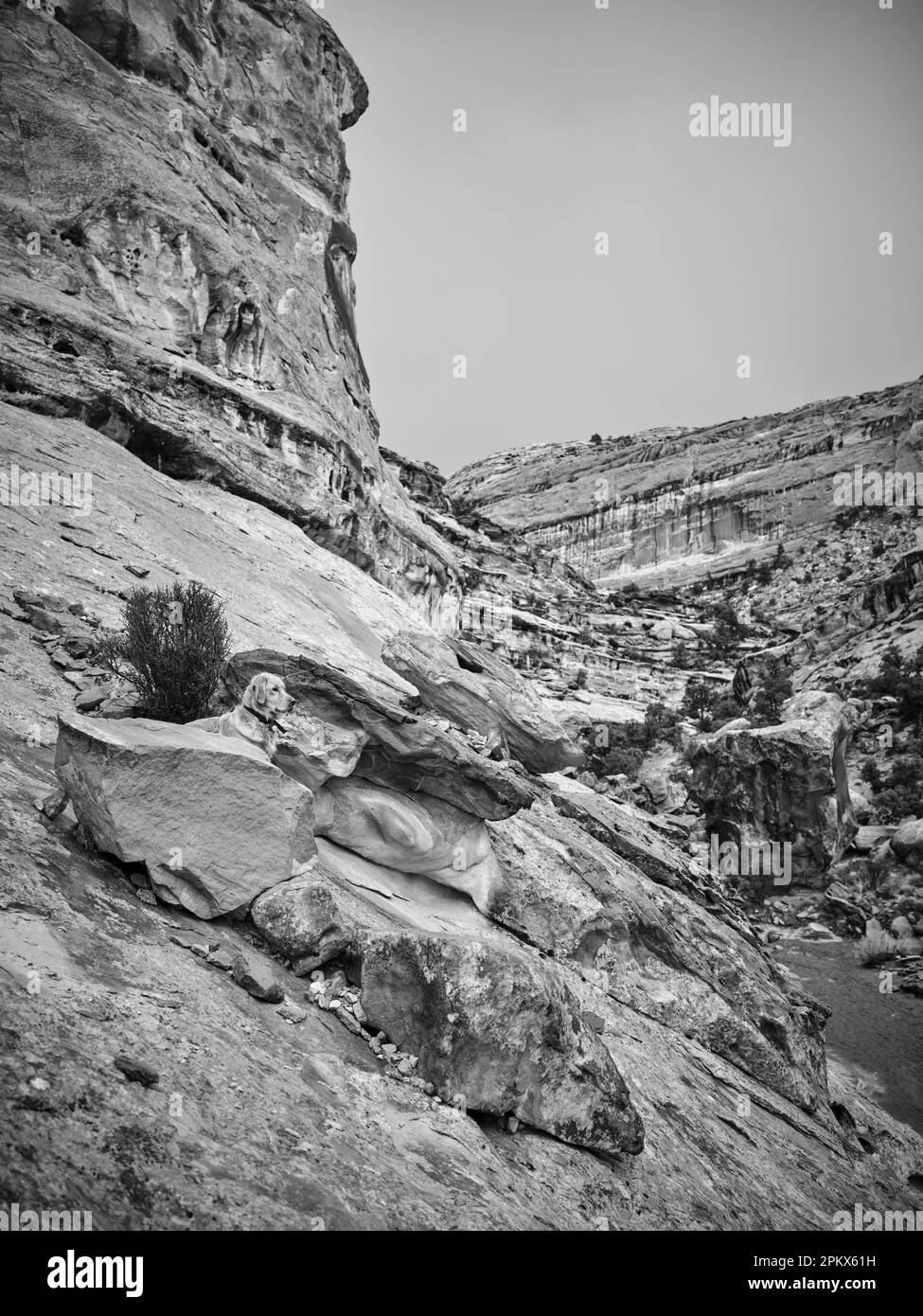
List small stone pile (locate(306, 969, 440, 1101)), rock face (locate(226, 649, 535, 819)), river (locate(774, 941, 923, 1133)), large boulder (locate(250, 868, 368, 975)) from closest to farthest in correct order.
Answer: small stone pile (locate(306, 969, 440, 1101))
large boulder (locate(250, 868, 368, 975))
rock face (locate(226, 649, 535, 819))
river (locate(774, 941, 923, 1133))

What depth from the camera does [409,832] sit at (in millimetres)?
9062

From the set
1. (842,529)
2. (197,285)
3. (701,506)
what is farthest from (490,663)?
(701,506)

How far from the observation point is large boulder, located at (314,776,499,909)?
8.81 meters

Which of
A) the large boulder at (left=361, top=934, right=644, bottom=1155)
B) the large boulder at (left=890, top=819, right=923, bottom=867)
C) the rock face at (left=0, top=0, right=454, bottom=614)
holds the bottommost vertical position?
the large boulder at (left=890, top=819, right=923, bottom=867)

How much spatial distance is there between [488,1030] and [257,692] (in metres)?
4.02

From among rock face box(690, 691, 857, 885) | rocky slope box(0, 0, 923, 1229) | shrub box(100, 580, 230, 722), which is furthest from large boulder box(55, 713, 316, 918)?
rock face box(690, 691, 857, 885)

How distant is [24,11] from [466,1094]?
4007cm

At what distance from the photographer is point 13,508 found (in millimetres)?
14648

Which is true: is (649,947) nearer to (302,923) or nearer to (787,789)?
(302,923)

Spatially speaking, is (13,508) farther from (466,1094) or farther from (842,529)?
(842,529)

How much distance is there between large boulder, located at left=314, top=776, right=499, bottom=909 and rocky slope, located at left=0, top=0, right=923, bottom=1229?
4 cm

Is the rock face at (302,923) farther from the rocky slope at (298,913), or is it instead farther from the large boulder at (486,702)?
the large boulder at (486,702)

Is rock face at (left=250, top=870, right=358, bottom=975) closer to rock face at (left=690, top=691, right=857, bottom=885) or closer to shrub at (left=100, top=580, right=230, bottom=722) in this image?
shrub at (left=100, top=580, right=230, bottom=722)
